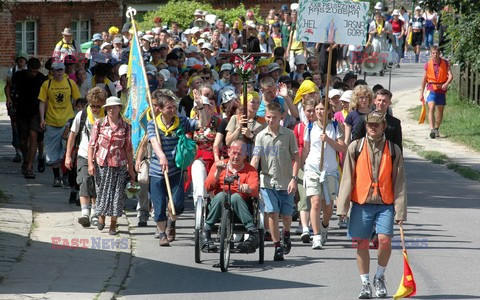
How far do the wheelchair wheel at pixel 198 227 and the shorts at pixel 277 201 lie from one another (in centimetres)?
83

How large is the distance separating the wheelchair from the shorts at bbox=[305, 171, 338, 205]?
1.27m

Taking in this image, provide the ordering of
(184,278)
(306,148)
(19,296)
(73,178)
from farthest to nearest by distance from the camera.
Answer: (73,178)
(306,148)
(184,278)
(19,296)

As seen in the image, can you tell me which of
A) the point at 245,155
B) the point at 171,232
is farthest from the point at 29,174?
the point at 245,155

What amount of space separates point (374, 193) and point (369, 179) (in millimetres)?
132

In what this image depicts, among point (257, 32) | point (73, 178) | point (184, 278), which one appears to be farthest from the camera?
point (257, 32)

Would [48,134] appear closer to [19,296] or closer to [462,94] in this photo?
[19,296]

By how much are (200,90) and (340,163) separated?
Result: 2035 mm

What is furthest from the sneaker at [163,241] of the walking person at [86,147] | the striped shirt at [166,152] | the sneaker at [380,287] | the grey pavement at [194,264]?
the sneaker at [380,287]

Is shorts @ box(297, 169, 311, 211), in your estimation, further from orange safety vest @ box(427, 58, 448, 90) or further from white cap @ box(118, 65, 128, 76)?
orange safety vest @ box(427, 58, 448, 90)

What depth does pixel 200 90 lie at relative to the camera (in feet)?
50.4

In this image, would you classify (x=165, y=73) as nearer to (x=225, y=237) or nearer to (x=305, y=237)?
(x=305, y=237)

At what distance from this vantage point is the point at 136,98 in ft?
48.1

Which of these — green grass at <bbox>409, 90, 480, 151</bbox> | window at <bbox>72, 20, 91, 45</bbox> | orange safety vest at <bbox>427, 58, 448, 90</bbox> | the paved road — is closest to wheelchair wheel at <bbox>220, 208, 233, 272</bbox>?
the paved road

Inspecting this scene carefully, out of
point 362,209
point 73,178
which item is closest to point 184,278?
point 362,209
